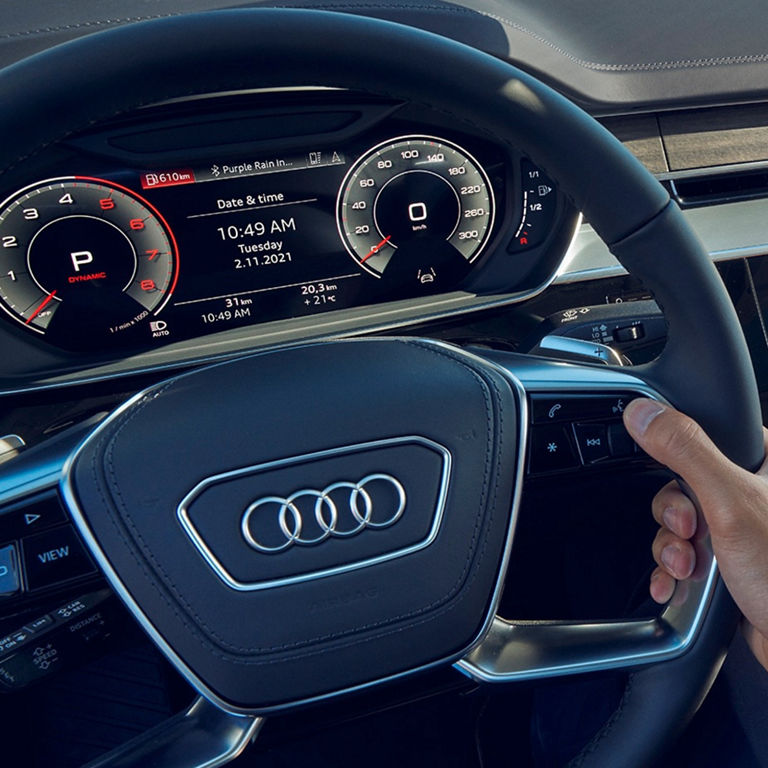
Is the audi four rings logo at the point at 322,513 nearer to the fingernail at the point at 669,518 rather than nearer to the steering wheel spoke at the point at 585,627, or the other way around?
the steering wheel spoke at the point at 585,627

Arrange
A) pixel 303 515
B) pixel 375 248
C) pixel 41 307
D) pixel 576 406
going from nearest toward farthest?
pixel 303 515 → pixel 576 406 → pixel 41 307 → pixel 375 248

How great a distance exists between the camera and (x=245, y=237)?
4.59 feet

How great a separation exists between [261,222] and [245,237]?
0.12 feet

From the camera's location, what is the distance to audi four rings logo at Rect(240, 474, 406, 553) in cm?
80

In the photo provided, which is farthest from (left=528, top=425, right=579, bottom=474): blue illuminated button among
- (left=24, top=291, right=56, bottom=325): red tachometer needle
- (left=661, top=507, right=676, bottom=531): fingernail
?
(left=24, top=291, right=56, bottom=325): red tachometer needle

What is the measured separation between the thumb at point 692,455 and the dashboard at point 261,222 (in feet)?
2.11

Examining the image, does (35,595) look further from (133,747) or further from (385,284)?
(385,284)

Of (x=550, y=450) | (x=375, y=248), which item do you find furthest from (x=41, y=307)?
(x=550, y=450)

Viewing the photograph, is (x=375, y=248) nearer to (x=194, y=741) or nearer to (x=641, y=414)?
(x=641, y=414)

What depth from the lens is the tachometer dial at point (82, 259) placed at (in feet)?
4.24

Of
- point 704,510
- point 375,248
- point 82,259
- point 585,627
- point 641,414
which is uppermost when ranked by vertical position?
point 82,259

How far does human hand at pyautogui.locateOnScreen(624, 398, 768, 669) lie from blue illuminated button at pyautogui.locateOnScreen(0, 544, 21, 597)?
0.67m

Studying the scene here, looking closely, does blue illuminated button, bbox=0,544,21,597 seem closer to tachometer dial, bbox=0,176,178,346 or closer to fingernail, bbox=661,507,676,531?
tachometer dial, bbox=0,176,178,346

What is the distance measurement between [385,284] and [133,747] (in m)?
0.86
